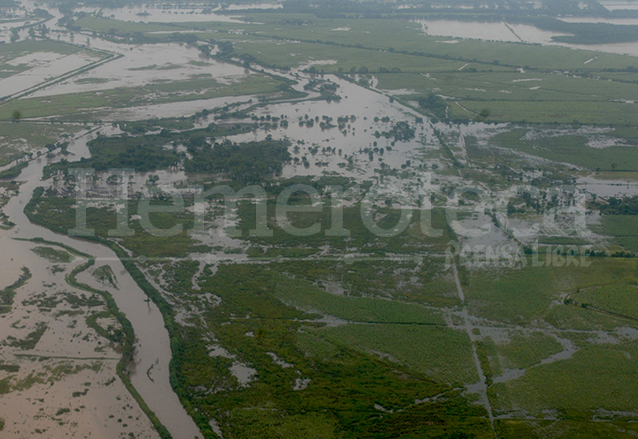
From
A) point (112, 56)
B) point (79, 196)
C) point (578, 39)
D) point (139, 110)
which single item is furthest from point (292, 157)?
point (578, 39)

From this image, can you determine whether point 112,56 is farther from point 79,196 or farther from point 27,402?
point 27,402

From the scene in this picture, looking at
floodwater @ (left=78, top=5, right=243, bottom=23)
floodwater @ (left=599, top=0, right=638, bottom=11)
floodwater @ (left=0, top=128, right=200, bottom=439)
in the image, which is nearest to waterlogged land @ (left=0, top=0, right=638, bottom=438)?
floodwater @ (left=0, top=128, right=200, bottom=439)

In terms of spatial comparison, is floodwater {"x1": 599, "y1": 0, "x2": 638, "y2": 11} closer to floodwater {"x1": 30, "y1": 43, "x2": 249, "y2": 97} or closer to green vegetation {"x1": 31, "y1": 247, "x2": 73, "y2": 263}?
floodwater {"x1": 30, "y1": 43, "x2": 249, "y2": 97}

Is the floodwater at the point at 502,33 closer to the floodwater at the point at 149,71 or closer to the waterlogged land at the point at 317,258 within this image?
the waterlogged land at the point at 317,258

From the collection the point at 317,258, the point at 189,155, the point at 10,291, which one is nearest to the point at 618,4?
the point at 189,155

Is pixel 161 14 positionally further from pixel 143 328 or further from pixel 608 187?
pixel 143 328

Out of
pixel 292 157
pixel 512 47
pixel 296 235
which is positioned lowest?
pixel 296 235
